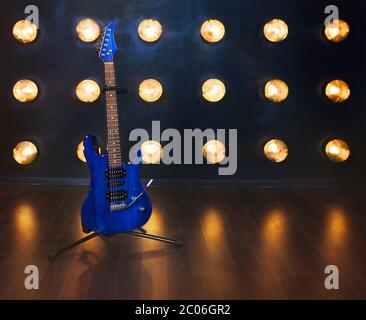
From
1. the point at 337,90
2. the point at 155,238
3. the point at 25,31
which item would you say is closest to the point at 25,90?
the point at 25,31

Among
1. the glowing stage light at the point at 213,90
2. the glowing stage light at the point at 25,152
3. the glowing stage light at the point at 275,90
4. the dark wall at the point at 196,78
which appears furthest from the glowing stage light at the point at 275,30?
the glowing stage light at the point at 25,152

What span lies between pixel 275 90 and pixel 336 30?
0.66 metres

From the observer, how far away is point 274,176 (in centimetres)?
398

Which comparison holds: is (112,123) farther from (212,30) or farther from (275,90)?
(275,90)

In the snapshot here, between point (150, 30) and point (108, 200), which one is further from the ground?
point (150, 30)

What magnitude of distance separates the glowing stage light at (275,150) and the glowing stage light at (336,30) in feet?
2.99

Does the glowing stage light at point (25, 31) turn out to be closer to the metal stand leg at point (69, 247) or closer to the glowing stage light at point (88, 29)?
the glowing stage light at point (88, 29)

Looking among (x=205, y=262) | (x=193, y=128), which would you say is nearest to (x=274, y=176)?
(x=193, y=128)

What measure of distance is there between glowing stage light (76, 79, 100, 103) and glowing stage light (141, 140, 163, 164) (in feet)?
1.86

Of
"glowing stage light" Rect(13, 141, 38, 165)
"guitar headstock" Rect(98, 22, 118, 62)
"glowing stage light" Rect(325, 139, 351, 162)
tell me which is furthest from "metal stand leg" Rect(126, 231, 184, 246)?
"glowing stage light" Rect(325, 139, 351, 162)

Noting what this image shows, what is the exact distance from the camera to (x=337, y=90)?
385 cm

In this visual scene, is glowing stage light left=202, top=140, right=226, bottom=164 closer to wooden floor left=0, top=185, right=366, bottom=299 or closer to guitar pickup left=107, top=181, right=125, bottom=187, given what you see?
wooden floor left=0, top=185, right=366, bottom=299

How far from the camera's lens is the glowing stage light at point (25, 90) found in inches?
150
